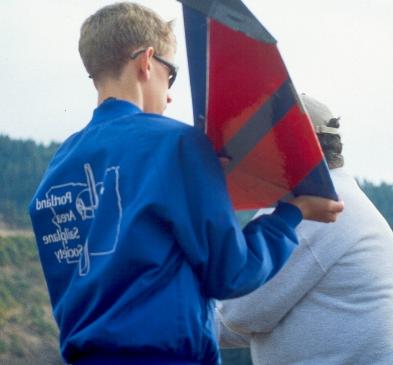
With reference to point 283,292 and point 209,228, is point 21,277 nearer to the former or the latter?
point 283,292

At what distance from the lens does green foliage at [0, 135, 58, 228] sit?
9672mm

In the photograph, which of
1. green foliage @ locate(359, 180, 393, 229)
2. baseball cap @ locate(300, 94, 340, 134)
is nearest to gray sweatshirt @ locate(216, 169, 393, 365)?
baseball cap @ locate(300, 94, 340, 134)

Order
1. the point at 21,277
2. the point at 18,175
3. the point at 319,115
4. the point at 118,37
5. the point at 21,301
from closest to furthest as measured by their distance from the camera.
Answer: the point at 118,37 → the point at 319,115 → the point at 18,175 → the point at 21,277 → the point at 21,301

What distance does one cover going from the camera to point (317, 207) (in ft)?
9.08

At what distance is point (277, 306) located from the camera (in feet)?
11.6

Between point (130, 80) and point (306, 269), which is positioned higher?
point (130, 80)

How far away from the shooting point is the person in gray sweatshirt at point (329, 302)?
3.50 metres

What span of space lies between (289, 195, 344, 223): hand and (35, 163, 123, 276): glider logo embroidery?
0.48m

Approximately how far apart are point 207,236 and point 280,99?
0.38 metres

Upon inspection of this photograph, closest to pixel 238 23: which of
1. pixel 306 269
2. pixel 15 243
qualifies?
pixel 306 269

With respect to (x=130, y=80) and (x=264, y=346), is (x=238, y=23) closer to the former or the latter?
(x=130, y=80)

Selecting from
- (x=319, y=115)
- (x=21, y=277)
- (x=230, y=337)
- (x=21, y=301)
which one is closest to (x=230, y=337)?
(x=230, y=337)

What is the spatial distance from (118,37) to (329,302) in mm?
1197

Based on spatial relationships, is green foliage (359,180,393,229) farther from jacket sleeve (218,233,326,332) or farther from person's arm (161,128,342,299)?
person's arm (161,128,342,299)
